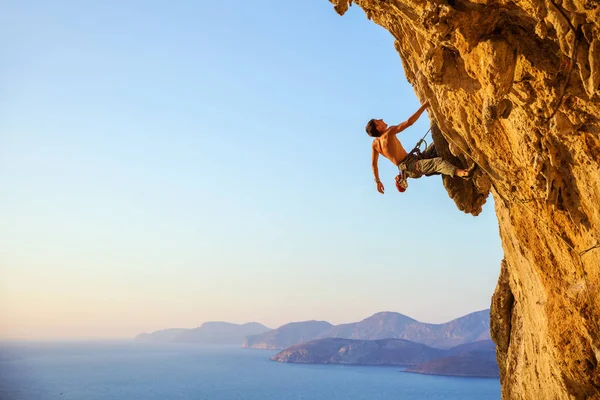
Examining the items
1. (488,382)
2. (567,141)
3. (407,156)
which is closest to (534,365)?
(407,156)

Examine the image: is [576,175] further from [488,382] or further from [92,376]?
[92,376]

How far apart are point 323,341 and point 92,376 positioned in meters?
61.0

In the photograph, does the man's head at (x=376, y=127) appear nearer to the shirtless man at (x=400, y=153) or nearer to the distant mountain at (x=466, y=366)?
the shirtless man at (x=400, y=153)

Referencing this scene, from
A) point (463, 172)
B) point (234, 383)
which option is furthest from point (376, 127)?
point (234, 383)

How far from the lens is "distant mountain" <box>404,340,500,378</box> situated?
100188mm

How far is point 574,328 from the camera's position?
16.9ft

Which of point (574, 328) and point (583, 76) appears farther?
point (574, 328)

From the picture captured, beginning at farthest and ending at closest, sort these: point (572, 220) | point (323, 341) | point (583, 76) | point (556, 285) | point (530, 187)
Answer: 1. point (323, 341)
2. point (556, 285)
3. point (530, 187)
4. point (572, 220)
5. point (583, 76)

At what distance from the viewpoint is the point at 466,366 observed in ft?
340

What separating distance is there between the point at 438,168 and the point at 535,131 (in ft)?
6.84

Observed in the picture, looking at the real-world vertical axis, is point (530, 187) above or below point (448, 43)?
below

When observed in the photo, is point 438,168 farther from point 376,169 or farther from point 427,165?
point 376,169

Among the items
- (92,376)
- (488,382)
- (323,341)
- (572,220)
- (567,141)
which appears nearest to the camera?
(567,141)

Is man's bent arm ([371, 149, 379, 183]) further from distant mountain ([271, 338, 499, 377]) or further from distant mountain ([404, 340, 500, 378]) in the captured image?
distant mountain ([271, 338, 499, 377])
